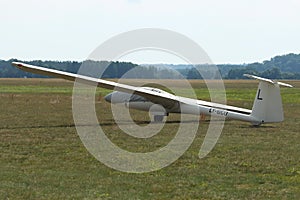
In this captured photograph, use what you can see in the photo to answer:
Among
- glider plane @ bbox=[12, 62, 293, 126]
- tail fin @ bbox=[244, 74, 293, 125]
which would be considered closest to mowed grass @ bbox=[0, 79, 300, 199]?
tail fin @ bbox=[244, 74, 293, 125]

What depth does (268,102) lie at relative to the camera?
2211 centimetres

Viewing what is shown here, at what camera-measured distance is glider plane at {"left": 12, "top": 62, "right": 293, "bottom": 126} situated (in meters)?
22.1

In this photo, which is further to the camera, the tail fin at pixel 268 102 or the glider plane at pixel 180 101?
the glider plane at pixel 180 101

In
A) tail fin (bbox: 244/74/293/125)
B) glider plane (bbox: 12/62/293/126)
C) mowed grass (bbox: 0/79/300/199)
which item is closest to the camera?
mowed grass (bbox: 0/79/300/199)

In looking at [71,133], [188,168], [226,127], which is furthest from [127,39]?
[188,168]

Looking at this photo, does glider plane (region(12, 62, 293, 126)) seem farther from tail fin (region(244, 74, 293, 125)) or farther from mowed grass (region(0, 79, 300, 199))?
mowed grass (region(0, 79, 300, 199))

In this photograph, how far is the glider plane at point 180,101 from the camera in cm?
2214

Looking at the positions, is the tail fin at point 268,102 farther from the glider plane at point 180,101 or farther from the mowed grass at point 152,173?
the mowed grass at point 152,173

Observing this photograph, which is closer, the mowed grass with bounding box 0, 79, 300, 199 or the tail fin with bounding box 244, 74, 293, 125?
the mowed grass with bounding box 0, 79, 300, 199

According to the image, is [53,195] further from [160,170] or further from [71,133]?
[71,133]

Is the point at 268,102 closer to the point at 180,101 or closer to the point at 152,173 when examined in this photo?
the point at 180,101

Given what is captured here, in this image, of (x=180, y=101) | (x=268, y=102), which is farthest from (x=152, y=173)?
(x=180, y=101)

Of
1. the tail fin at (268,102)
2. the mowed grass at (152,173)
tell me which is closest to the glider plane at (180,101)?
the tail fin at (268,102)

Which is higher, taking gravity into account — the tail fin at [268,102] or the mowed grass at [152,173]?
the tail fin at [268,102]
